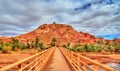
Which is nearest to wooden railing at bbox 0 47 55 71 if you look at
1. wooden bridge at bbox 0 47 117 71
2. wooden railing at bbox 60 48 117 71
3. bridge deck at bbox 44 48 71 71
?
wooden bridge at bbox 0 47 117 71

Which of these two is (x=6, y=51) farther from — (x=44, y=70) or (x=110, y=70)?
(x=110, y=70)

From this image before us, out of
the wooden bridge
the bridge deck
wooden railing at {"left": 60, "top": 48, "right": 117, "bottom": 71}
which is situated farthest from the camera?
the bridge deck

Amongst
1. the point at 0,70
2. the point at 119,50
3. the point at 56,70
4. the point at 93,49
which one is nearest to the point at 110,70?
the point at 0,70

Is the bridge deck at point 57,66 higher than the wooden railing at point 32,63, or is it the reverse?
the wooden railing at point 32,63

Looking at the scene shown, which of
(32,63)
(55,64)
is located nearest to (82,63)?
(32,63)

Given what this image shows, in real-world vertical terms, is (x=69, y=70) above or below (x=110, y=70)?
below

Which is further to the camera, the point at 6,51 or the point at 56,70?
the point at 6,51

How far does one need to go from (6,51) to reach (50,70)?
127 feet

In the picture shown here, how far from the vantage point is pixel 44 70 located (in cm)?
1091

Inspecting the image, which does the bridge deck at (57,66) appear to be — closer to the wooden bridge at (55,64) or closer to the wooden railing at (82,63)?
the wooden bridge at (55,64)

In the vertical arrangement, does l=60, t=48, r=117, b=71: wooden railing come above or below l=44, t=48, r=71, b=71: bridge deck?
above

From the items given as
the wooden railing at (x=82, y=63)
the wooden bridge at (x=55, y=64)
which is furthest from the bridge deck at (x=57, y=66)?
the wooden railing at (x=82, y=63)

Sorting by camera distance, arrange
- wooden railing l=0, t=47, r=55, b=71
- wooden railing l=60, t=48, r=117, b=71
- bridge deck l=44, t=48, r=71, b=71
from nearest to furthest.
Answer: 1. wooden railing l=0, t=47, r=55, b=71
2. wooden railing l=60, t=48, r=117, b=71
3. bridge deck l=44, t=48, r=71, b=71

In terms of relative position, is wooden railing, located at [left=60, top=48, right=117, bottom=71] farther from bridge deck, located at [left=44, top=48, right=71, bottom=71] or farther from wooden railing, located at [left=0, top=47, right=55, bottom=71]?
wooden railing, located at [left=0, top=47, right=55, bottom=71]
